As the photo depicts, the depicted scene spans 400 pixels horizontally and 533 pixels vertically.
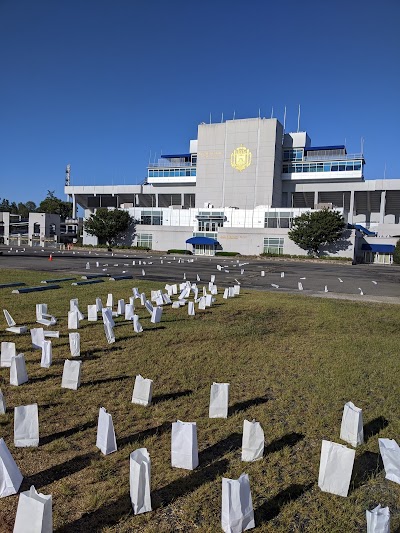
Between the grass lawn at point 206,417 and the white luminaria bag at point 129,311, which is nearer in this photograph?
the grass lawn at point 206,417

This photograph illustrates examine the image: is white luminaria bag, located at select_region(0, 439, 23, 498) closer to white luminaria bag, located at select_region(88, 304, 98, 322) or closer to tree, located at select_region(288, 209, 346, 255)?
white luminaria bag, located at select_region(88, 304, 98, 322)

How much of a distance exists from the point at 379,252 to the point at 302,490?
62.1 metres

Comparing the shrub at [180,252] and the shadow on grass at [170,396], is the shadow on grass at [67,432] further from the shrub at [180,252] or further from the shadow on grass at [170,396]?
the shrub at [180,252]

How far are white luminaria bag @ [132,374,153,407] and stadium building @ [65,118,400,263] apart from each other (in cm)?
5728

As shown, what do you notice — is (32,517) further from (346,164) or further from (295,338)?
(346,164)

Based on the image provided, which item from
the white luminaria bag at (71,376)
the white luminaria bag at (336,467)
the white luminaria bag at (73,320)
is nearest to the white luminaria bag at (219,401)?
the white luminaria bag at (336,467)

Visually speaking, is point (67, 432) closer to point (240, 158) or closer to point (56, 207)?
point (240, 158)

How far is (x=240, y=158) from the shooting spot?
74062mm

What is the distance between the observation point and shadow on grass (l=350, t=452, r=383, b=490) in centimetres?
358

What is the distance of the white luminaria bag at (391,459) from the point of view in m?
3.60

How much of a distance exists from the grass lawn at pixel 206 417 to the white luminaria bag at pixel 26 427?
0.28 ft

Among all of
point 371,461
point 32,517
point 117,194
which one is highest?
point 117,194

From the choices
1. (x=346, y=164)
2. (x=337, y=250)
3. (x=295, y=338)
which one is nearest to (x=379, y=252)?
(x=337, y=250)

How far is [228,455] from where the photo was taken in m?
3.90
